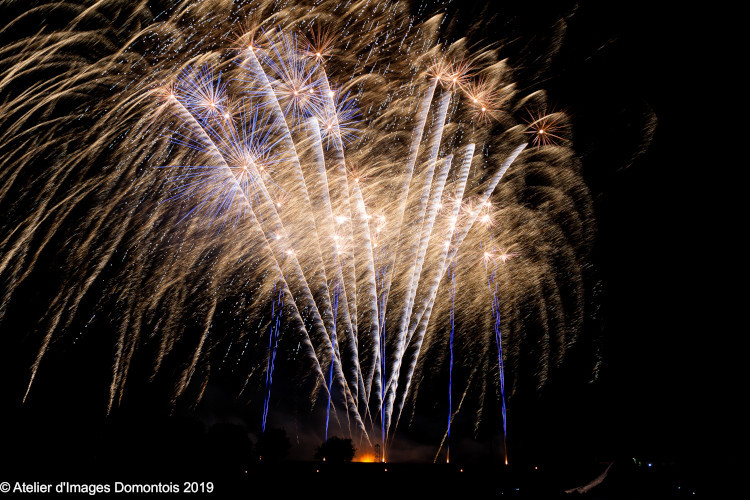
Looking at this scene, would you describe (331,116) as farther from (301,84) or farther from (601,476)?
(601,476)

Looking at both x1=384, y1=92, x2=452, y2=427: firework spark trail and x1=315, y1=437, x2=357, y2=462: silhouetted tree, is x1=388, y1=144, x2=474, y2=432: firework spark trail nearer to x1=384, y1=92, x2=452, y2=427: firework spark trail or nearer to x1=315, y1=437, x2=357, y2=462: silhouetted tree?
x1=384, y1=92, x2=452, y2=427: firework spark trail

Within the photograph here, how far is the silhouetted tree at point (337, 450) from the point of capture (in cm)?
4675

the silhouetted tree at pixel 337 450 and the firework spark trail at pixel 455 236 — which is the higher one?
the firework spark trail at pixel 455 236

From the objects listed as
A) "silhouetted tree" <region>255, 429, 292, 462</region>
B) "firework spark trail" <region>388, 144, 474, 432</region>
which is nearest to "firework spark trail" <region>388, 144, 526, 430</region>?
"firework spark trail" <region>388, 144, 474, 432</region>

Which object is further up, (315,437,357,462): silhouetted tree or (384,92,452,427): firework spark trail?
(384,92,452,427): firework spark trail

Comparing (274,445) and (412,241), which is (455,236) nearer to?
(412,241)

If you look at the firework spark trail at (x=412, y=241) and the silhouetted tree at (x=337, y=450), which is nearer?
the firework spark trail at (x=412, y=241)

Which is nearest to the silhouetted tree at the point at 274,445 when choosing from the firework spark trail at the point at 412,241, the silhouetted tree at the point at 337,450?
the silhouetted tree at the point at 337,450

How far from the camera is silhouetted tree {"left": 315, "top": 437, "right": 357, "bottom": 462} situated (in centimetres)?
4675

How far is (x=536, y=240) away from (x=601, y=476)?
21.5 ft

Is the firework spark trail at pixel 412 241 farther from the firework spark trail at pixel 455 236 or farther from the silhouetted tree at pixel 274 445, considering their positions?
the silhouetted tree at pixel 274 445

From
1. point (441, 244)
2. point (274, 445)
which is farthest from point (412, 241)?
point (274, 445)

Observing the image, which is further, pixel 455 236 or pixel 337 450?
pixel 337 450

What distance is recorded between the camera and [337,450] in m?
47.9
